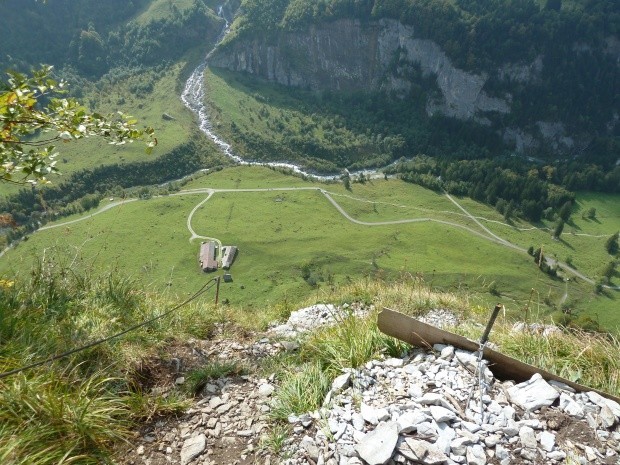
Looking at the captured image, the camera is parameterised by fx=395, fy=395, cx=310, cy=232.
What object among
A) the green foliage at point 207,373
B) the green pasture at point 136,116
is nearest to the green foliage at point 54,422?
the green foliage at point 207,373

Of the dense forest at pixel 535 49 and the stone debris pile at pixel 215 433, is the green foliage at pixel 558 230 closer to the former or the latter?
the dense forest at pixel 535 49

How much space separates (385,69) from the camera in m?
195

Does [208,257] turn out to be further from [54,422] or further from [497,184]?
[497,184]

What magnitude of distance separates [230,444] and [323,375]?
1536mm

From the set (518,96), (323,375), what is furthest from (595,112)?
(323,375)

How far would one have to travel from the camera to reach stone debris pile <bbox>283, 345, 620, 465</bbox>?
4297 mm

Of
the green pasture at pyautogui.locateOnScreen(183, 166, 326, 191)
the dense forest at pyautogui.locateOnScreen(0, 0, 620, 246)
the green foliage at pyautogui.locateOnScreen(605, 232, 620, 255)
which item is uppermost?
the dense forest at pyautogui.locateOnScreen(0, 0, 620, 246)

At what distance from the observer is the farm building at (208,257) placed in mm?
81188

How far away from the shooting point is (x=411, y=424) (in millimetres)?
4461

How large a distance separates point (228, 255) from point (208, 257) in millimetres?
4169

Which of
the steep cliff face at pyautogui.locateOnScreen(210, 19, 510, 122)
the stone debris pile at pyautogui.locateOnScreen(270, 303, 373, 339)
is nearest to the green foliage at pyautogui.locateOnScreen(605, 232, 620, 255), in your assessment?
the steep cliff face at pyautogui.locateOnScreen(210, 19, 510, 122)

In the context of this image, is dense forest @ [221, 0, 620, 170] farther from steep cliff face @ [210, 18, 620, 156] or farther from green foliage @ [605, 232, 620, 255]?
green foliage @ [605, 232, 620, 255]

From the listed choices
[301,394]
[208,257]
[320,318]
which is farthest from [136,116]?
[301,394]

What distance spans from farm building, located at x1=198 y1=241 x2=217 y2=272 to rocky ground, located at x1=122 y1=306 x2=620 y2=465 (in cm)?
7730
